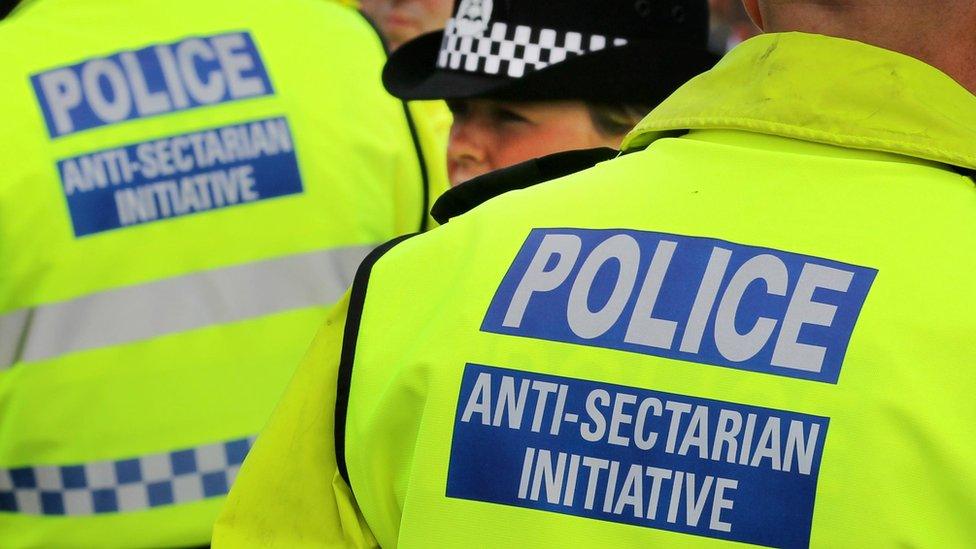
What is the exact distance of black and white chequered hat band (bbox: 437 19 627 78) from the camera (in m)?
2.69

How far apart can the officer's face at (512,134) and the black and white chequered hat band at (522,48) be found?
66 mm

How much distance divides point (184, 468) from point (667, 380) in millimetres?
1333

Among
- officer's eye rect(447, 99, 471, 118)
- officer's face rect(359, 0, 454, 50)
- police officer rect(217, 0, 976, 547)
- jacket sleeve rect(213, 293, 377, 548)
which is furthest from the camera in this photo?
officer's face rect(359, 0, 454, 50)

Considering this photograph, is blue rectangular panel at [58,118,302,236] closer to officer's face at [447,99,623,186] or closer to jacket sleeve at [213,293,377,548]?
officer's face at [447,99,623,186]

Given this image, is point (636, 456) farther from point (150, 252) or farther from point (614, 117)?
point (614, 117)

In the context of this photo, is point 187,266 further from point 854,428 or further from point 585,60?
point 854,428

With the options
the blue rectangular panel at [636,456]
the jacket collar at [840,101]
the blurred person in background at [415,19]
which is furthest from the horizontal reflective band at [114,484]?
the blurred person in background at [415,19]

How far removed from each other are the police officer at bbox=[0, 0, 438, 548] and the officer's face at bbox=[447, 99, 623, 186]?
0.26 m

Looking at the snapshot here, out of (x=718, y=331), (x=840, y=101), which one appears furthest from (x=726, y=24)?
(x=718, y=331)

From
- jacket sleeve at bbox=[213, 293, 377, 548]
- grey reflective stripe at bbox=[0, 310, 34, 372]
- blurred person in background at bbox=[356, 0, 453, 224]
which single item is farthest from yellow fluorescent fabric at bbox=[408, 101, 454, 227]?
blurred person in background at bbox=[356, 0, 453, 224]

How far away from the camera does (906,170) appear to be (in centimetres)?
138

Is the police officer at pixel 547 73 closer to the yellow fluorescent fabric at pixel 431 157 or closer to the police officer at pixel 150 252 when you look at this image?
the yellow fluorescent fabric at pixel 431 157

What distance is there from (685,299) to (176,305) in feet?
4.24

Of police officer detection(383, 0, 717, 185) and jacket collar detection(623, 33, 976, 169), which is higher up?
jacket collar detection(623, 33, 976, 169)
